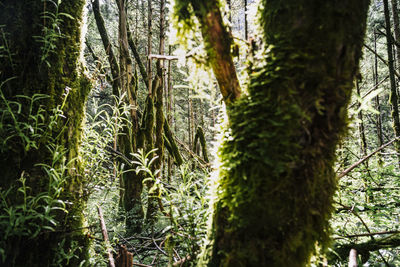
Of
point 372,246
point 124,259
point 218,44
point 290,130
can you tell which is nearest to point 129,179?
point 124,259

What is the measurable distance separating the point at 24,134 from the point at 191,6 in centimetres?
112

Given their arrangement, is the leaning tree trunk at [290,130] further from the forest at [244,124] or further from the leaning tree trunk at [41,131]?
the leaning tree trunk at [41,131]

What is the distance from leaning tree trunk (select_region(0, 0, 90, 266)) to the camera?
1.19 metres

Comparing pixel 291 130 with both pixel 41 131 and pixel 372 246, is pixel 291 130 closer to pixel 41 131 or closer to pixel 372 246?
pixel 41 131

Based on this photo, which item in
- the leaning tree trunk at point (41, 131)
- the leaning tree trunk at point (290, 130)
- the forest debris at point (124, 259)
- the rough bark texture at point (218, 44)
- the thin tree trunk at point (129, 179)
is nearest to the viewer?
the leaning tree trunk at point (290, 130)

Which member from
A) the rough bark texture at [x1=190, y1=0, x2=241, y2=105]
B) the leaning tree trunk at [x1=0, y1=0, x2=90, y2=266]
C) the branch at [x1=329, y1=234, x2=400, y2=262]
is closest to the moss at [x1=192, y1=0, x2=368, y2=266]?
the rough bark texture at [x1=190, y1=0, x2=241, y2=105]

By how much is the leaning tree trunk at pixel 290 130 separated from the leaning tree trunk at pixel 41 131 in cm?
98

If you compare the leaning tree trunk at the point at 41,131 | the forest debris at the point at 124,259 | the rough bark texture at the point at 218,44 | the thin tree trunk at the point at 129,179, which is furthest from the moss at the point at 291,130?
the thin tree trunk at the point at 129,179

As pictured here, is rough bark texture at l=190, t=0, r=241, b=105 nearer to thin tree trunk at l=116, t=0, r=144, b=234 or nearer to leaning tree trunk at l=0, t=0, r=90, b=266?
leaning tree trunk at l=0, t=0, r=90, b=266

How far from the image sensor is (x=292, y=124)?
2.72 feet

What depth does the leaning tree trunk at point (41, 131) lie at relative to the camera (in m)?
1.19

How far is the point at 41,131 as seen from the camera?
133 centimetres

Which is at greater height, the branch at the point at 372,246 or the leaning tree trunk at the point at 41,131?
the leaning tree trunk at the point at 41,131

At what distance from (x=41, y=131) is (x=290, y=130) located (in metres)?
1.40
